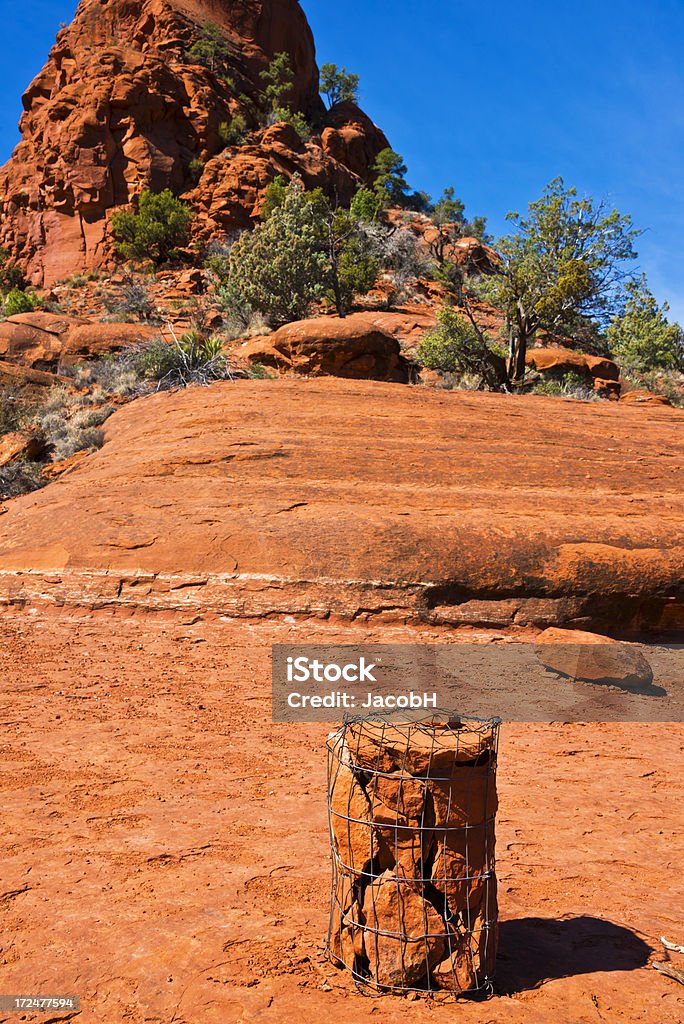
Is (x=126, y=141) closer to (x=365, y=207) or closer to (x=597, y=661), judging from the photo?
(x=365, y=207)

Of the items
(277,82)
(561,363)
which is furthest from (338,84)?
(561,363)

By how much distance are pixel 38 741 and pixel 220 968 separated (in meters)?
3.08

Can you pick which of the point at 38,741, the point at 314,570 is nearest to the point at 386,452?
the point at 314,570

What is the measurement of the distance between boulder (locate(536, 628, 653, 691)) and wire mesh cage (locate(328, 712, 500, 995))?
15.4 feet

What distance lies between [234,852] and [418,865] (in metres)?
1.55

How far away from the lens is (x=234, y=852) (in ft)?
13.3

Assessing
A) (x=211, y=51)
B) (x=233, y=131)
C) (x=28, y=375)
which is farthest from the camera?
(x=211, y=51)

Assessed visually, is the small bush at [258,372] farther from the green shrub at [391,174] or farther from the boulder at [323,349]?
the green shrub at [391,174]

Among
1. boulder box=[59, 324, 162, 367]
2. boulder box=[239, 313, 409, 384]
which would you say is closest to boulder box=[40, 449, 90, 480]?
boulder box=[239, 313, 409, 384]

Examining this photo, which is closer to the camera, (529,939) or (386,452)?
(529,939)

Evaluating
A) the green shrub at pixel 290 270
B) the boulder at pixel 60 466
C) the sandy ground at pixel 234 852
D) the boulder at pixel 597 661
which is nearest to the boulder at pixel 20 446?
the boulder at pixel 60 466

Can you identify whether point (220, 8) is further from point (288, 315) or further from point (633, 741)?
point (633, 741)

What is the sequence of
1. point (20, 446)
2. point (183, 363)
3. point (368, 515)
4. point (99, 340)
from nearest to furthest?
point (368, 515), point (20, 446), point (183, 363), point (99, 340)

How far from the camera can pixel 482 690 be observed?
23.5ft
